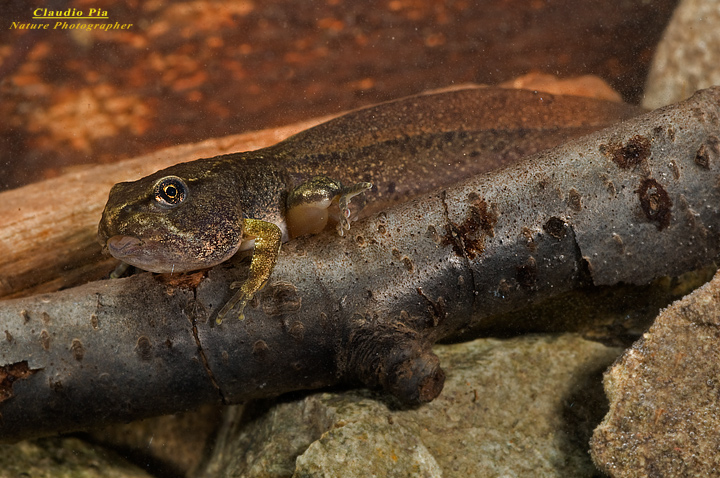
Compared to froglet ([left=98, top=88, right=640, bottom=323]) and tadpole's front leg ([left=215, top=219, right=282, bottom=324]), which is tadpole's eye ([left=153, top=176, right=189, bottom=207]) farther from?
tadpole's front leg ([left=215, top=219, right=282, bottom=324])

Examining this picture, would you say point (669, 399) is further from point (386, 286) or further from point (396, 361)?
point (386, 286)

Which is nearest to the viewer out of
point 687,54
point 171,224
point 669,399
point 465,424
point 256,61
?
point 669,399

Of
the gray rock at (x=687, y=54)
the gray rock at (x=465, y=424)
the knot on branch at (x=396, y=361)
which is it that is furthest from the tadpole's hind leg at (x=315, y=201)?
the gray rock at (x=687, y=54)

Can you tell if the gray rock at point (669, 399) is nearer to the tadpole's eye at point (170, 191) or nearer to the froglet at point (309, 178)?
the froglet at point (309, 178)

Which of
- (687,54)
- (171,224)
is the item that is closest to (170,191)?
(171,224)

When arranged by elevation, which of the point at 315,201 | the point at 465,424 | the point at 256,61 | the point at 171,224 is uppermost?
the point at 256,61

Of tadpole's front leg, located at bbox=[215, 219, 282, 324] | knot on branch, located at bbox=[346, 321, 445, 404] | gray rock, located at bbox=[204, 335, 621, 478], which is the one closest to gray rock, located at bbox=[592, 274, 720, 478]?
gray rock, located at bbox=[204, 335, 621, 478]
